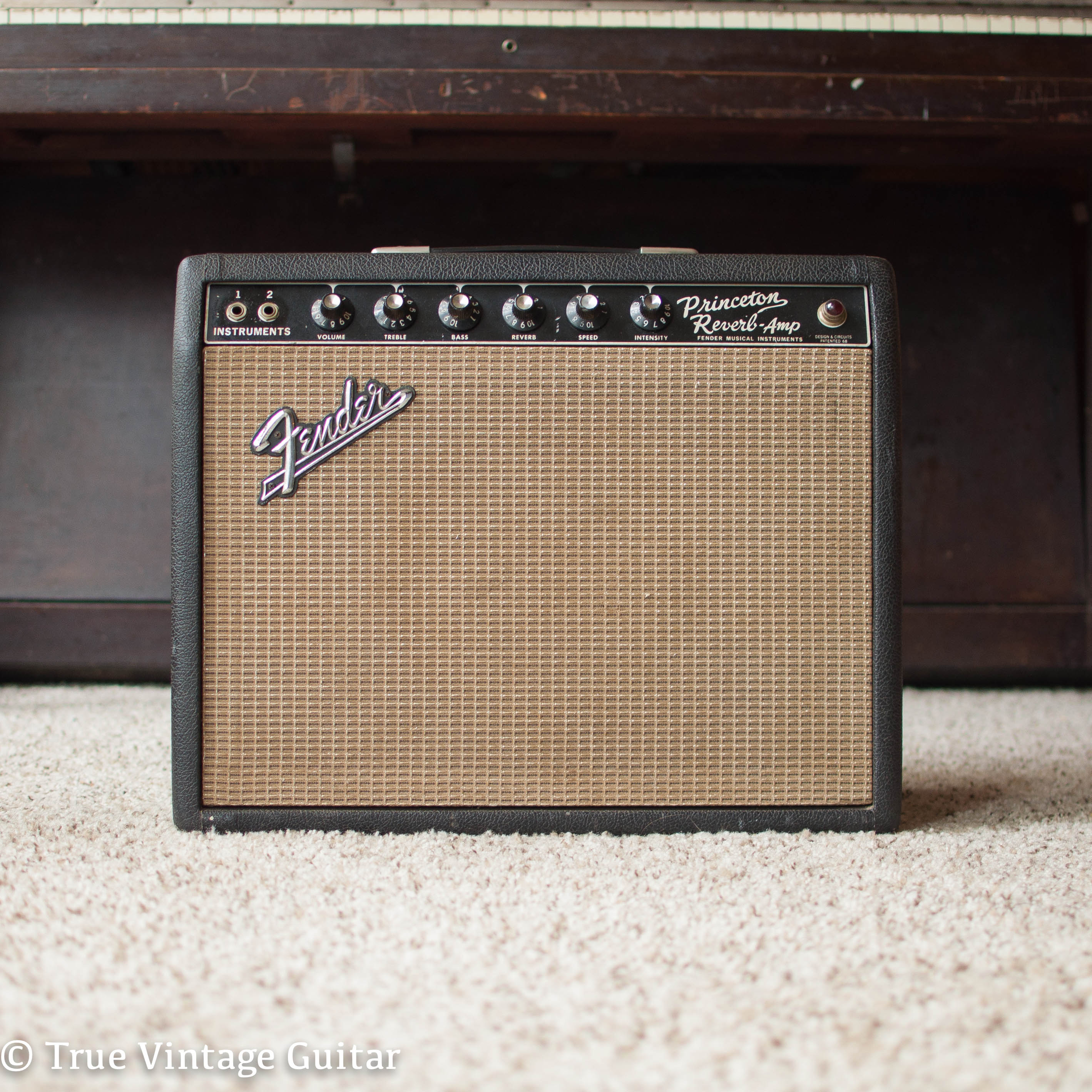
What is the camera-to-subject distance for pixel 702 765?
24.1 inches

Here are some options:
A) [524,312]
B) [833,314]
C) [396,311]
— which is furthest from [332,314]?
[833,314]

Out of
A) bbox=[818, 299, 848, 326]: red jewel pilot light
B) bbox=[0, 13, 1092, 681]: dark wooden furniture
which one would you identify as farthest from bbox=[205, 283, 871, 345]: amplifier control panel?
bbox=[0, 13, 1092, 681]: dark wooden furniture

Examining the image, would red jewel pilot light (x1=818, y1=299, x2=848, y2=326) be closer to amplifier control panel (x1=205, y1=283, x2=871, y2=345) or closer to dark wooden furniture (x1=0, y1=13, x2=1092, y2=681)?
amplifier control panel (x1=205, y1=283, x2=871, y2=345)

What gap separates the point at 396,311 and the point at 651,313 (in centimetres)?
20

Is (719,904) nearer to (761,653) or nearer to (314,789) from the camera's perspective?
(761,653)

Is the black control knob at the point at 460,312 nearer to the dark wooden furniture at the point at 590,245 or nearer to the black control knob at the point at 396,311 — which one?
the black control knob at the point at 396,311

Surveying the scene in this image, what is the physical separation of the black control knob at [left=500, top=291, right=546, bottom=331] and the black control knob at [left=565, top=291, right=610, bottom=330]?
0.02 meters

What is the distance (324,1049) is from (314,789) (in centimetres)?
27

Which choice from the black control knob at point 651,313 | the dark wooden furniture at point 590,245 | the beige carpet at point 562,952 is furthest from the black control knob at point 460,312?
the dark wooden furniture at point 590,245

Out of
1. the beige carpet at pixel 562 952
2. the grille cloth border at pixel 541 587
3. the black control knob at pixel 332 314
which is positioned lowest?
the beige carpet at pixel 562 952

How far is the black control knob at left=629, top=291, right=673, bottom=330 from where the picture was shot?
2.01 feet

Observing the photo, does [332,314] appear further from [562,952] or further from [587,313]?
[562,952]

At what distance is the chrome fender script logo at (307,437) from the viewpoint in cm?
60

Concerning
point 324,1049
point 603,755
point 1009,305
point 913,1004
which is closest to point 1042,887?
point 913,1004
